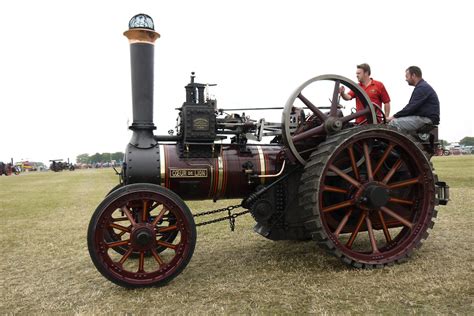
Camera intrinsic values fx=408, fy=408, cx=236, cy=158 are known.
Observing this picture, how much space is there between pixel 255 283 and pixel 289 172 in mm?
1373

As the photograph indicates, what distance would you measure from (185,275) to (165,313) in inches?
40.2

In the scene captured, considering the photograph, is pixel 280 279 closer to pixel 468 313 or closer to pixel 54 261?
pixel 468 313

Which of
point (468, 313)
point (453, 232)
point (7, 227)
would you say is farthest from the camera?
point (7, 227)

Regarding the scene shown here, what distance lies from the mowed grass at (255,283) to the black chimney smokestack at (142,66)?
1.81 metres

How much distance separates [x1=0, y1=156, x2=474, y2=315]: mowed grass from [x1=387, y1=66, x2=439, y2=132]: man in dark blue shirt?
1537mm

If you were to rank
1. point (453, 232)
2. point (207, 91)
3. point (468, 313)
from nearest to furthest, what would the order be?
point (468, 313) < point (207, 91) < point (453, 232)

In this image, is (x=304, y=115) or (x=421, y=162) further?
(x=304, y=115)

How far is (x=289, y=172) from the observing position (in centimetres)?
474

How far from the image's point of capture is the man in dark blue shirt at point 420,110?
4.86 metres

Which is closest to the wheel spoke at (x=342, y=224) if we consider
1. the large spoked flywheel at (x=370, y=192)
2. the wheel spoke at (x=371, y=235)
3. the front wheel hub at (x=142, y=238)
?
the large spoked flywheel at (x=370, y=192)

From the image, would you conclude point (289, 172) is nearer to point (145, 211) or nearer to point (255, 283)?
point (255, 283)

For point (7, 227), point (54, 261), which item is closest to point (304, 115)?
point (54, 261)

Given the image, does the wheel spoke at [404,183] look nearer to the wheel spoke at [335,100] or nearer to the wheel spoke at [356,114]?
the wheel spoke at [356,114]

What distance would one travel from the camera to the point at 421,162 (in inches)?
181
